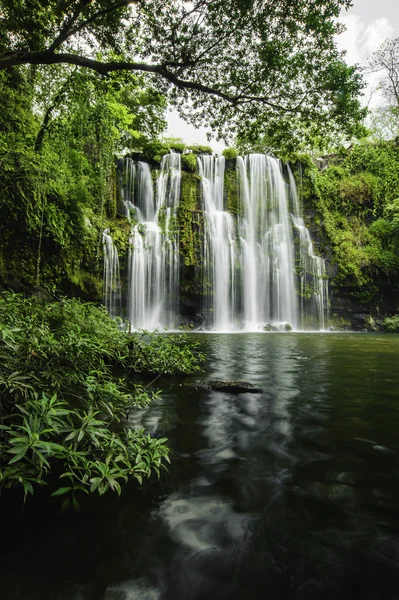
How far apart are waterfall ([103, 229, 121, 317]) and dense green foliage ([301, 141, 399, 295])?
1706cm

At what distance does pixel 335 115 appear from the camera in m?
7.69

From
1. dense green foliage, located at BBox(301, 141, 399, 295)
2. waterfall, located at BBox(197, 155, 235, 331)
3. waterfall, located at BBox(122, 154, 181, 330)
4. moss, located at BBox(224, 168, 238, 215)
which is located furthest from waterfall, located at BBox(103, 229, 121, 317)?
dense green foliage, located at BBox(301, 141, 399, 295)

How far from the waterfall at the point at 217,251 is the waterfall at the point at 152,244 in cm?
235

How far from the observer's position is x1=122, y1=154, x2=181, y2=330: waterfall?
20.4m

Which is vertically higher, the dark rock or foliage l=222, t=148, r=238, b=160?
foliage l=222, t=148, r=238, b=160

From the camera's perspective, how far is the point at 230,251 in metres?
23.4

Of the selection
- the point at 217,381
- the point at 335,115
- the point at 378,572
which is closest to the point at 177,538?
the point at 378,572

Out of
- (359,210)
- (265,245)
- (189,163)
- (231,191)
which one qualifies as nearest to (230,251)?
(265,245)

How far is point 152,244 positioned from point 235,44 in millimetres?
14386

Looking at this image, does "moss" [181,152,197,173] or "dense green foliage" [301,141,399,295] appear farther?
"dense green foliage" [301,141,399,295]

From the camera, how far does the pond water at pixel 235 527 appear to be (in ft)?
4.81

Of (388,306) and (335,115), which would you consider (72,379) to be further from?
(388,306)

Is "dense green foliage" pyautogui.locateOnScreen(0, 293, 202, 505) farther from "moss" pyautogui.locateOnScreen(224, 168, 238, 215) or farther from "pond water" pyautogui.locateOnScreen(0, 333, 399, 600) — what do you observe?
"moss" pyautogui.locateOnScreen(224, 168, 238, 215)

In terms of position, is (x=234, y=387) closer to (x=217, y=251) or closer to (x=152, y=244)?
(x=152, y=244)
